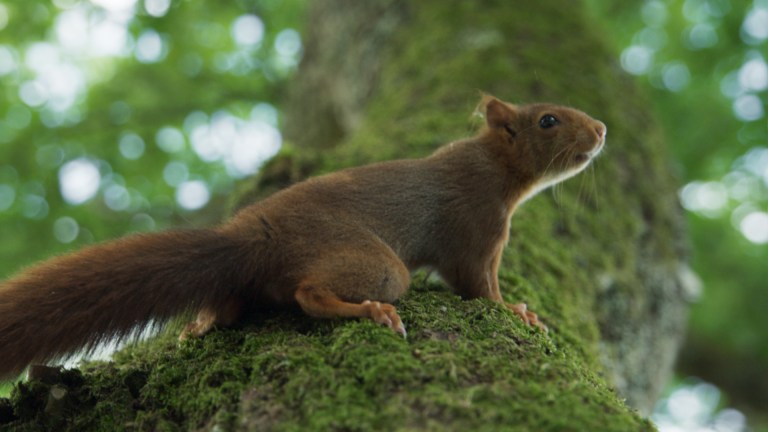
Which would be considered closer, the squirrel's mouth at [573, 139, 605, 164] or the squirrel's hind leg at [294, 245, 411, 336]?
the squirrel's hind leg at [294, 245, 411, 336]

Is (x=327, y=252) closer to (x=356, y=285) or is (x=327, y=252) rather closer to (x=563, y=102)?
(x=356, y=285)

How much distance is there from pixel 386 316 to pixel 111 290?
0.96 meters

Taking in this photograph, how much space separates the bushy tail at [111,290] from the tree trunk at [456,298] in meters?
0.17

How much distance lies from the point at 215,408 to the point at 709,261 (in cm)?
948

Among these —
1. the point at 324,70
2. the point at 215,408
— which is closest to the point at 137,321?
the point at 215,408

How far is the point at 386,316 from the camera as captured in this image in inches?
98.8

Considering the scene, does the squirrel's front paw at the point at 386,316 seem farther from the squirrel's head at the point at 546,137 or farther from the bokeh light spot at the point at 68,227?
the bokeh light spot at the point at 68,227

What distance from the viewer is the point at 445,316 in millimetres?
2730

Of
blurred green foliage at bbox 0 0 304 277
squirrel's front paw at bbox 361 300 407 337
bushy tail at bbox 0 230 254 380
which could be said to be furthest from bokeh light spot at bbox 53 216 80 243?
squirrel's front paw at bbox 361 300 407 337

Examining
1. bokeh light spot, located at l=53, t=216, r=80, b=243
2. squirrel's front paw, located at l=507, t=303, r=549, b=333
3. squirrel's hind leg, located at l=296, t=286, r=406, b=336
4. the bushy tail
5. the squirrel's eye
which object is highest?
the squirrel's eye

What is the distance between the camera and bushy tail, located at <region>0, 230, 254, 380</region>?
2312 mm

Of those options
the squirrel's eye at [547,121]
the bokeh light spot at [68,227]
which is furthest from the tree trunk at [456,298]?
the bokeh light spot at [68,227]

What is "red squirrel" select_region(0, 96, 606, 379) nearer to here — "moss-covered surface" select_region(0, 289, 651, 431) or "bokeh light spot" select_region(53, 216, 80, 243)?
"moss-covered surface" select_region(0, 289, 651, 431)

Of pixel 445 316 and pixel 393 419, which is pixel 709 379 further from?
pixel 393 419
